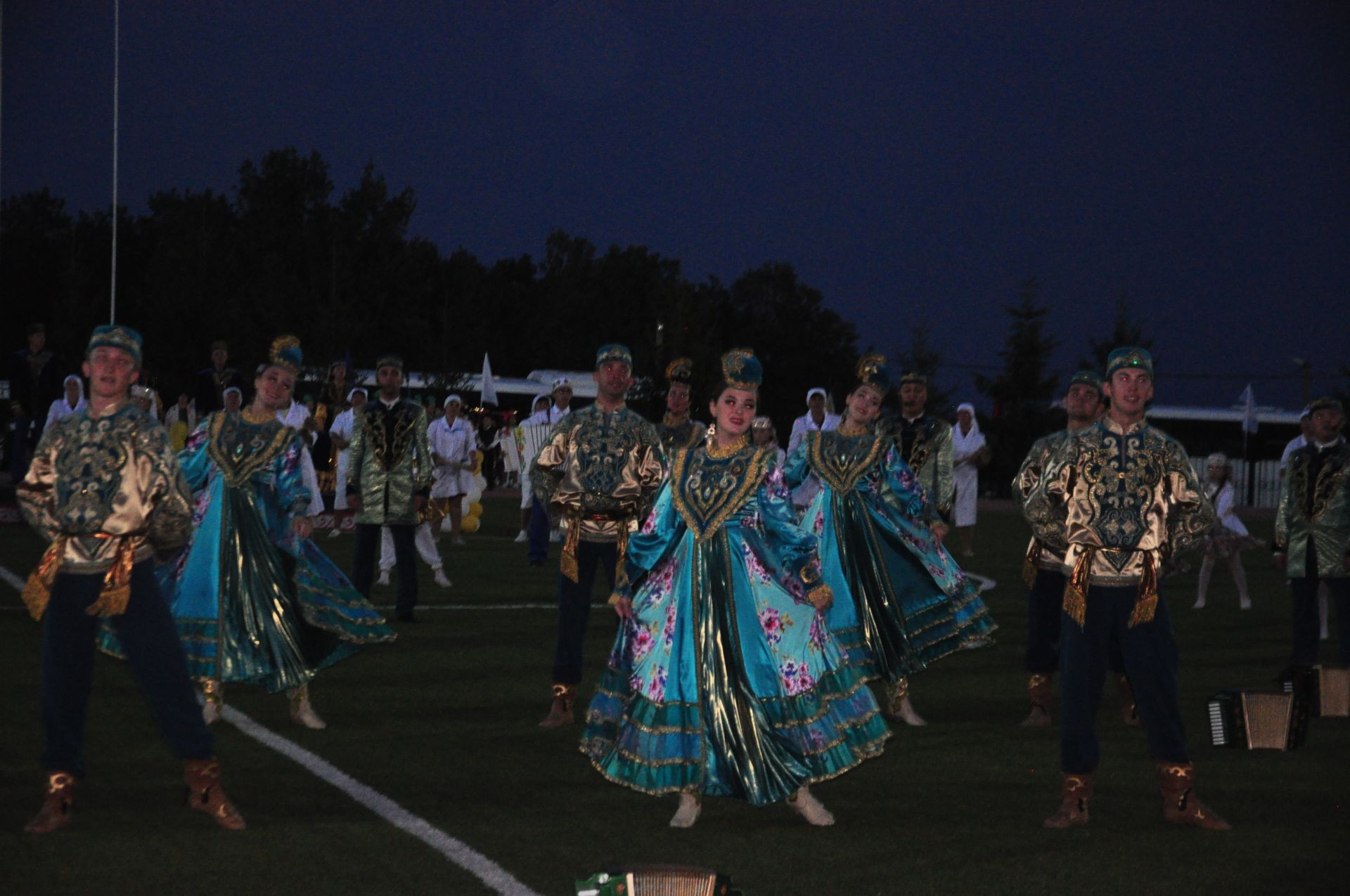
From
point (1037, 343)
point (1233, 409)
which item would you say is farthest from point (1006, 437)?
point (1233, 409)

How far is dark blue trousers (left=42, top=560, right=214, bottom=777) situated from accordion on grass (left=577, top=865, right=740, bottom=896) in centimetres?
260

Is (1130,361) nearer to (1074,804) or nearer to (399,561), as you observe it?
(1074,804)

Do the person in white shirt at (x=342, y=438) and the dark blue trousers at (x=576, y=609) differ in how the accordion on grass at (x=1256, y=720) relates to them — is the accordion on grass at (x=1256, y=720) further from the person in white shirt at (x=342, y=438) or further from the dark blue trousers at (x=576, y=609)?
the person in white shirt at (x=342, y=438)

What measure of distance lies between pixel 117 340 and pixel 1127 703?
6828 millimetres

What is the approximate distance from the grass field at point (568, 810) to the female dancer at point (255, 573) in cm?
A: 43

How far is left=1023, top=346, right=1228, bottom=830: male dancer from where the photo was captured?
24.2 ft

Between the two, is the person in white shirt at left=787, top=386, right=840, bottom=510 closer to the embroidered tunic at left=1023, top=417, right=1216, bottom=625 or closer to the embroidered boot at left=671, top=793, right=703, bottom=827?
the embroidered tunic at left=1023, top=417, right=1216, bottom=625

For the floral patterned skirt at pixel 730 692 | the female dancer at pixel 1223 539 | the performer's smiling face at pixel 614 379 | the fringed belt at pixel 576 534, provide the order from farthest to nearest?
the female dancer at pixel 1223 539 < the performer's smiling face at pixel 614 379 < the fringed belt at pixel 576 534 < the floral patterned skirt at pixel 730 692

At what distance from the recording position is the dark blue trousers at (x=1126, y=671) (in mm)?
7426

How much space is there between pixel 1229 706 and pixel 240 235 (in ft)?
190

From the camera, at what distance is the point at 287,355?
10.4 metres

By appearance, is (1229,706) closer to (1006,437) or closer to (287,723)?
(287,723)

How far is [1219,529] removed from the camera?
58.3 feet

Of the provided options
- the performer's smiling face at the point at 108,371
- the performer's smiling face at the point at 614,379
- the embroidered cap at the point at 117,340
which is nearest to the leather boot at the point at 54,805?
the performer's smiling face at the point at 108,371
